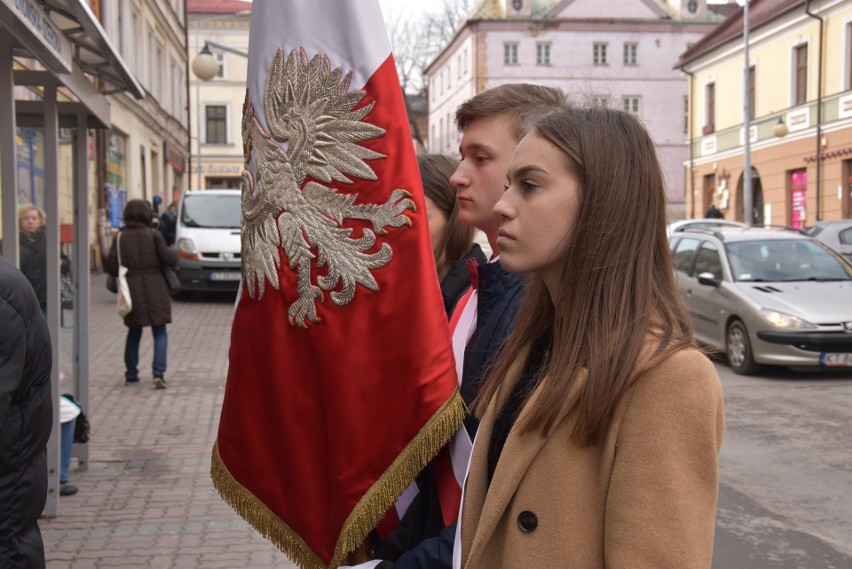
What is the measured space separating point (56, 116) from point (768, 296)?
26.5ft

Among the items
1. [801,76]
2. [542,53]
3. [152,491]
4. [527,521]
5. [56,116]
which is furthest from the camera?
[542,53]

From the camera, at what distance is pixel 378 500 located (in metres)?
2.30

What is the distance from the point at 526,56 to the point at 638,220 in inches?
2655

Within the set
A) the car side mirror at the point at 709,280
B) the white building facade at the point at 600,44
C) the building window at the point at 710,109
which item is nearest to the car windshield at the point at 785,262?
the car side mirror at the point at 709,280

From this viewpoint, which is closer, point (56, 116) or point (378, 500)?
point (378, 500)

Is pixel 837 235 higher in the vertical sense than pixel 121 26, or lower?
lower

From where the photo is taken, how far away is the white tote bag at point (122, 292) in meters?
10.2

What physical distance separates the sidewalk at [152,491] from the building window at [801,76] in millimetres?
27718

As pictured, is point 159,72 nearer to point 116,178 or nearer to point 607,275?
point 116,178

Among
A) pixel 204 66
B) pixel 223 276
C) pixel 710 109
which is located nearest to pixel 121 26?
pixel 204 66

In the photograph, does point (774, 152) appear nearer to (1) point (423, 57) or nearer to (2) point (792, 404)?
(2) point (792, 404)

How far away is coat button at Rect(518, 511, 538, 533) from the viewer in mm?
1798

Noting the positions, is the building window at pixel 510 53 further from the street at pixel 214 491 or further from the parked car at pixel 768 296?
the street at pixel 214 491

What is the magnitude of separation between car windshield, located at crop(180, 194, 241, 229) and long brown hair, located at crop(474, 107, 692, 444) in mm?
17739
